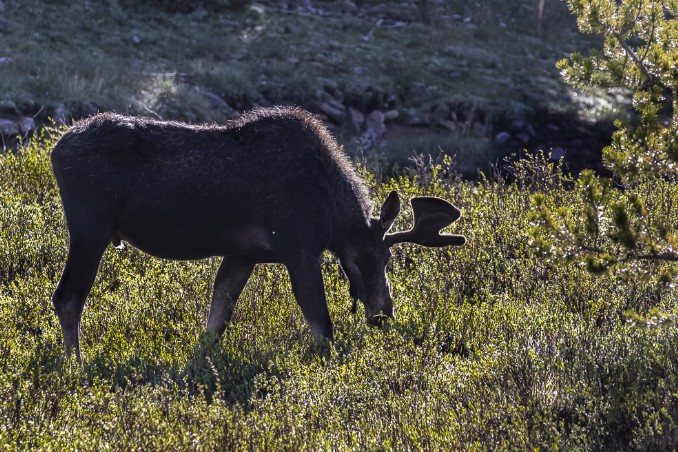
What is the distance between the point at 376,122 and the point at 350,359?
1718 centimetres

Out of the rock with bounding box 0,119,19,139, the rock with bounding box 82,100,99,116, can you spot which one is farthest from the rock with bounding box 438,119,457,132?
the rock with bounding box 0,119,19,139

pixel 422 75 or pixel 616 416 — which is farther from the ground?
pixel 616 416

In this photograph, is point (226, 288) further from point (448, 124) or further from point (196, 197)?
point (448, 124)

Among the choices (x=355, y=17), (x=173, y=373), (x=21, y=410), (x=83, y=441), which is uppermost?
(x=83, y=441)

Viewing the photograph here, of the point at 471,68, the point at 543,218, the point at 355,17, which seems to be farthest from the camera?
the point at 355,17

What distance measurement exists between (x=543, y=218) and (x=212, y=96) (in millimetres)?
17338

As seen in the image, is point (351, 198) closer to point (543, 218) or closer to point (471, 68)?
point (543, 218)

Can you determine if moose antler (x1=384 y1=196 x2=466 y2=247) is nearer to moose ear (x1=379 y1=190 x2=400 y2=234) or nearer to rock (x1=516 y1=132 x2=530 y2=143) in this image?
moose ear (x1=379 y1=190 x2=400 y2=234)

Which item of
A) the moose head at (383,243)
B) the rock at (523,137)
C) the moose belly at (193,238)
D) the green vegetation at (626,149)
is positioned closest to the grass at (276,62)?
the rock at (523,137)

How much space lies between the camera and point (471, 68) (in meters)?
28.3

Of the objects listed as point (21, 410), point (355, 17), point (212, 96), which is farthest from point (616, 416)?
point (355, 17)

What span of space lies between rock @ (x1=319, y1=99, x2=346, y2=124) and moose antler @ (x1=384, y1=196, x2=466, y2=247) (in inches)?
607

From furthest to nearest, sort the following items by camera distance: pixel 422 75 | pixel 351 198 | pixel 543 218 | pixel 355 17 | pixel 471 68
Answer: pixel 355 17
pixel 471 68
pixel 422 75
pixel 351 198
pixel 543 218

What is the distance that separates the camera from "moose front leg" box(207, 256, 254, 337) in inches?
292
